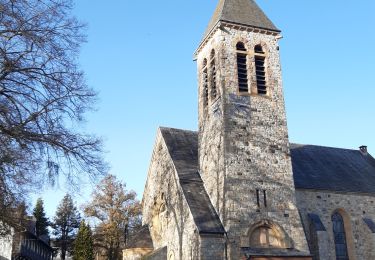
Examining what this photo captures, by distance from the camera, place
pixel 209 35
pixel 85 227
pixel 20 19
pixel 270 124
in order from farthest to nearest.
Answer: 1. pixel 85 227
2. pixel 209 35
3. pixel 270 124
4. pixel 20 19

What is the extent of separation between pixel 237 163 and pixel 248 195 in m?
1.67

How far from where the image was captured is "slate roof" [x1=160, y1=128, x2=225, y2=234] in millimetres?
20527

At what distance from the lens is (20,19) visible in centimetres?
1016

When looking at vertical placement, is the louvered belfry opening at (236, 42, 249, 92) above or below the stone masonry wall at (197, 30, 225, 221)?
above

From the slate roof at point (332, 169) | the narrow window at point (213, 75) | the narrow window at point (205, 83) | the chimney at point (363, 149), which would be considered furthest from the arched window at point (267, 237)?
the chimney at point (363, 149)


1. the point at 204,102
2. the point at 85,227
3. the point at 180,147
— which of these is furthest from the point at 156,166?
the point at 85,227

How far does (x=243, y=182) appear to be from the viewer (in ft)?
70.1

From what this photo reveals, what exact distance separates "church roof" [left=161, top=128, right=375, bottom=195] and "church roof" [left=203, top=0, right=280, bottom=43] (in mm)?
6866

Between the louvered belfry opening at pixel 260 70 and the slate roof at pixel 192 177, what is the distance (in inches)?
226

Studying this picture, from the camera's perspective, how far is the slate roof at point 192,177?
67.3 feet

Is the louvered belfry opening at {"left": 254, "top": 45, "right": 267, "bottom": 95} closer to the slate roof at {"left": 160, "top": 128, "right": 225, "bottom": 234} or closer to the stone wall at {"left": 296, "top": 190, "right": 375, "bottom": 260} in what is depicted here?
the slate roof at {"left": 160, "top": 128, "right": 225, "bottom": 234}

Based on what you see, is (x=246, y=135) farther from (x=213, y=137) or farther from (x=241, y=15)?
(x=241, y=15)

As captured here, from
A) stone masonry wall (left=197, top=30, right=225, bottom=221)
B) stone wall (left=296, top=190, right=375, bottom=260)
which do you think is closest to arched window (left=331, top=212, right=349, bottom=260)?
stone wall (left=296, top=190, right=375, bottom=260)

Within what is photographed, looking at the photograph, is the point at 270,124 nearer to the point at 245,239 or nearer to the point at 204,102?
the point at 204,102
